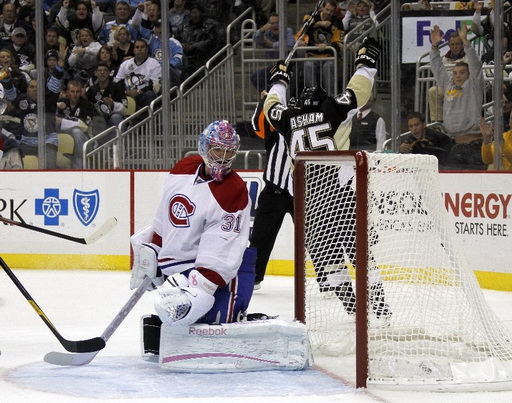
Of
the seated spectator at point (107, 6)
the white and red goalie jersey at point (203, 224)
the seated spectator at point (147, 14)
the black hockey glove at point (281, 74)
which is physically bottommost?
the white and red goalie jersey at point (203, 224)

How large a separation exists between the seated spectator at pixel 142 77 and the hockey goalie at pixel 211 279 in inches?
182

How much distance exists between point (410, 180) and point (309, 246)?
0.79 m

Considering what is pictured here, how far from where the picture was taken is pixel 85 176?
8.35m

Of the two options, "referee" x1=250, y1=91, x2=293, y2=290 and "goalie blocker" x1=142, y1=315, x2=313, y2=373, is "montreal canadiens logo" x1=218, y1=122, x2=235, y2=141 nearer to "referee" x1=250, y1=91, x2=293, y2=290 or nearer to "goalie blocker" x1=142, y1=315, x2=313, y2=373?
"goalie blocker" x1=142, y1=315, x2=313, y2=373

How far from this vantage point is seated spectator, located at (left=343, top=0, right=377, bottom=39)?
8277 mm

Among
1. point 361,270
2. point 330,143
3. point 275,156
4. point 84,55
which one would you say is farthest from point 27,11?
point 361,270

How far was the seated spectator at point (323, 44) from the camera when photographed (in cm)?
841

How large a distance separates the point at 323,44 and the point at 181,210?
458 cm

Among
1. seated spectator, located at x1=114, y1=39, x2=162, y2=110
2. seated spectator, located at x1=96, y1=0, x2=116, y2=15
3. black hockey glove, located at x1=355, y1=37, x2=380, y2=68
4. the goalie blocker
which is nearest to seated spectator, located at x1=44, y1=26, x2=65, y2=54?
seated spectator, located at x1=96, y1=0, x2=116, y2=15

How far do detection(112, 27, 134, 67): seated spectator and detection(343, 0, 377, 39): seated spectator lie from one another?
5.86 ft

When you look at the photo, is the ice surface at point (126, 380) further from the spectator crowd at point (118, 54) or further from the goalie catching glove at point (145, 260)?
the spectator crowd at point (118, 54)

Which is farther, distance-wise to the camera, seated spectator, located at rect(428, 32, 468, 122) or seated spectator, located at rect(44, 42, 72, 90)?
seated spectator, located at rect(44, 42, 72, 90)

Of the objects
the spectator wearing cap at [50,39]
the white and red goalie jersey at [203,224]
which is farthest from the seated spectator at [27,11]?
the white and red goalie jersey at [203,224]

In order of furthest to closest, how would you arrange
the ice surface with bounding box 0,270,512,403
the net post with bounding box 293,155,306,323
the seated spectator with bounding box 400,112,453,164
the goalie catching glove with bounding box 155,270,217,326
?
1. the seated spectator with bounding box 400,112,453,164
2. the net post with bounding box 293,155,306,323
3. the goalie catching glove with bounding box 155,270,217,326
4. the ice surface with bounding box 0,270,512,403
